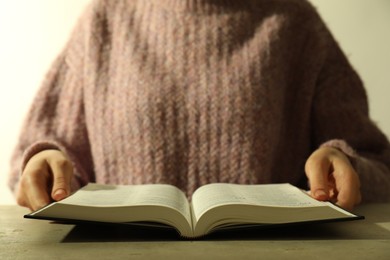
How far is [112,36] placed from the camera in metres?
0.92

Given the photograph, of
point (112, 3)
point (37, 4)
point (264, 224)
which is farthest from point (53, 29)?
point (264, 224)

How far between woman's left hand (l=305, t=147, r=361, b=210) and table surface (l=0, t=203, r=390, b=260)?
6cm

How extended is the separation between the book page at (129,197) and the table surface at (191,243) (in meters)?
0.03

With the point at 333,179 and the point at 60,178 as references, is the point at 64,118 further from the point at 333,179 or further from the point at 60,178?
the point at 333,179

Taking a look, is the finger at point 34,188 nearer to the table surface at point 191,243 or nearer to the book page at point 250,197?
the table surface at point 191,243

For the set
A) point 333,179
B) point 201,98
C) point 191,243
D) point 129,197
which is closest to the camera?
point 191,243

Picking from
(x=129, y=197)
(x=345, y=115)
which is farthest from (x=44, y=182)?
(x=345, y=115)

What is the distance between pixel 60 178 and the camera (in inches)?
26.2

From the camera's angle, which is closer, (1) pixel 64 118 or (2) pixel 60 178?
(2) pixel 60 178

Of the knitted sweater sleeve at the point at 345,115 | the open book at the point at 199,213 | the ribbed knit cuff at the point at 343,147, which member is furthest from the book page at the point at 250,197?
the knitted sweater sleeve at the point at 345,115

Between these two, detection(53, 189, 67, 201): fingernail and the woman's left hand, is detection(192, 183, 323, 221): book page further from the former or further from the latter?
detection(53, 189, 67, 201): fingernail

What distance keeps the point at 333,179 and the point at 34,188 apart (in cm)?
40

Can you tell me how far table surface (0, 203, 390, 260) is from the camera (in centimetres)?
44

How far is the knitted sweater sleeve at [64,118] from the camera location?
91 cm
